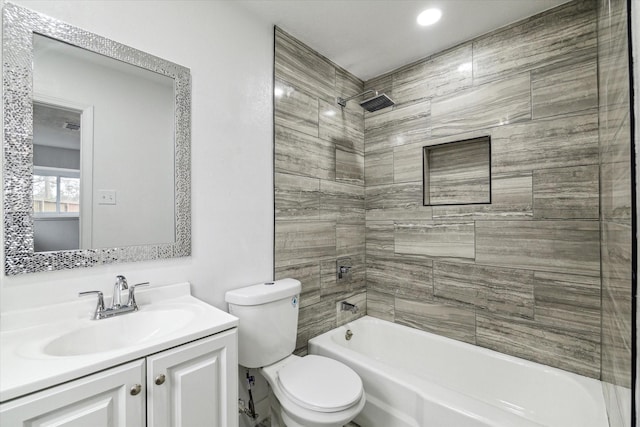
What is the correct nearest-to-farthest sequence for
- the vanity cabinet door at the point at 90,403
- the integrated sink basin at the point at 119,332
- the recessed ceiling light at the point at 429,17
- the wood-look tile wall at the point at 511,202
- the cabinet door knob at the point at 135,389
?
the vanity cabinet door at the point at 90,403, the cabinet door knob at the point at 135,389, the integrated sink basin at the point at 119,332, the wood-look tile wall at the point at 511,202, the recessed ceiling light at the point at 429,17

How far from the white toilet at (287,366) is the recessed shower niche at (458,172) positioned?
138 cm

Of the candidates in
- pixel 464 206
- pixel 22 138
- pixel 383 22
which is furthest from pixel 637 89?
pixel 22 138

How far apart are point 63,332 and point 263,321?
84 centimetres

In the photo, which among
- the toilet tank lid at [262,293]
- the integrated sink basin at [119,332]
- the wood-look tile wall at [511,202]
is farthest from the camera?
the wood-look tile wall at [511,202]

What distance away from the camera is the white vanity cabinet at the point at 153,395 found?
754 millimetres

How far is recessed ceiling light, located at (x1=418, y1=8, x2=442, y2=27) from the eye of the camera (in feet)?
5.87

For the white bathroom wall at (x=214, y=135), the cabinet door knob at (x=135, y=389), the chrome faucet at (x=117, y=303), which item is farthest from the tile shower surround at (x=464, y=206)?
the cabinet door knob at (x=135, y=389)

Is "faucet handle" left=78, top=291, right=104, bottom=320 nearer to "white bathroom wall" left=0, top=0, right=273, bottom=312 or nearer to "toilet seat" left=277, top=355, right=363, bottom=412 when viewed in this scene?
"white bathroom wall" left=0, top=0, right=273, bottom=312

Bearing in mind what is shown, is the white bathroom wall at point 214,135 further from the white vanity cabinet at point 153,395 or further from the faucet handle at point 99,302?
the white vanity cabinet at point 153,395

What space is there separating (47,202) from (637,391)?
1.89 m

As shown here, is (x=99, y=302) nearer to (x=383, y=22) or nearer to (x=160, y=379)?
(x=160, y=379)

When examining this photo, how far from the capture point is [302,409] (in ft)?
4.33

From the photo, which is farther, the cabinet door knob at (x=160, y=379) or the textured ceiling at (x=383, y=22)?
the textured ceiling at (x=383, y=22)

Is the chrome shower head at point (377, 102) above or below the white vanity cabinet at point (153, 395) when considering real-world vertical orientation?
above
